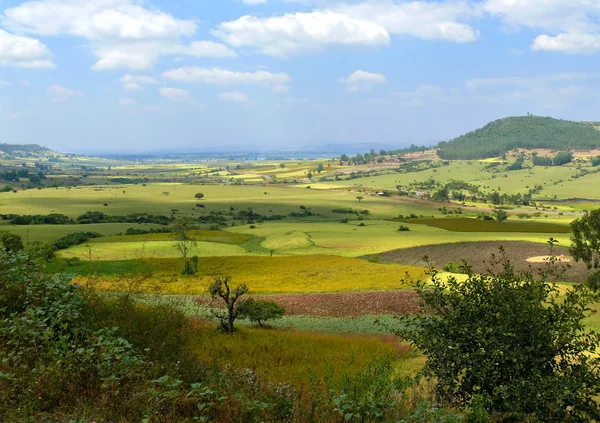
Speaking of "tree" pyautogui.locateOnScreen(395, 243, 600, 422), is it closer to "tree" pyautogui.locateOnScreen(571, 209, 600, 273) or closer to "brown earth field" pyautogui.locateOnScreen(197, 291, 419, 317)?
"brown earth field" pyautogui.locateOnScreen(197, 291, 419, 317)

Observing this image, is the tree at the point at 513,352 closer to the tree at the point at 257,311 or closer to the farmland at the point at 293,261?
the farmland at the point at 293,261

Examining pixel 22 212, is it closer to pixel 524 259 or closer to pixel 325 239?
pixel 325 239

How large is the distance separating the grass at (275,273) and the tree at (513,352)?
37.1m

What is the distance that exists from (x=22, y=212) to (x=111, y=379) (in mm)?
137867

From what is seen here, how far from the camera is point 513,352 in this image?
10562mm

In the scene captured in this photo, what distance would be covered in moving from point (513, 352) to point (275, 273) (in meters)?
50.8

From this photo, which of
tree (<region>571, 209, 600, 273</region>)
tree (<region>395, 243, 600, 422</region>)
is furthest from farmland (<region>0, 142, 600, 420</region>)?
tree (<region>571, 209, 600, 273</region>)

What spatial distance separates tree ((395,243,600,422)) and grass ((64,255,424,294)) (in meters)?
37.1

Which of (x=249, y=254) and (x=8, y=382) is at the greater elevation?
(x=8, y=382)

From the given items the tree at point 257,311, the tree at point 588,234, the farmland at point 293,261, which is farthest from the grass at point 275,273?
the tree at point 588,234

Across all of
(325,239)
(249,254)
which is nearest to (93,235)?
(249,254)

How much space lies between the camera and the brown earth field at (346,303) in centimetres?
4016

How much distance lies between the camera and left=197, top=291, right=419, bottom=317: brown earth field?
1581 inches

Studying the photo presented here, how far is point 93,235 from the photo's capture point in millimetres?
89500
